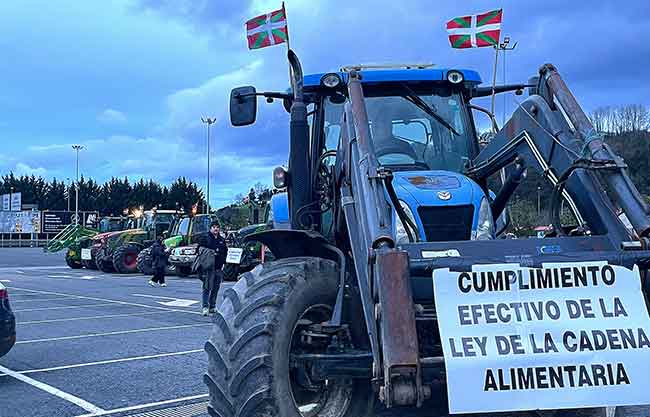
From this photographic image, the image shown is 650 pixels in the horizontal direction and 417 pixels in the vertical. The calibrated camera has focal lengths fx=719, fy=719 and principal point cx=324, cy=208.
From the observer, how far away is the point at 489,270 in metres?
3.77

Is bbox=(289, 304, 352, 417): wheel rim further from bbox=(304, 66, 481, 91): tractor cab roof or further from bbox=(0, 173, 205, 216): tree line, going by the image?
bbox=(0, 173, 205, 216): tree line

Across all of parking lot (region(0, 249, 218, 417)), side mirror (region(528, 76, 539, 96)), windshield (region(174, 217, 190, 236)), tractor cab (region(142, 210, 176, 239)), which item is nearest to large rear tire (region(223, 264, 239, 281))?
parking lot (region(0, 249, 218, 417))

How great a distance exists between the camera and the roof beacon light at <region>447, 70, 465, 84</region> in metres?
5.96

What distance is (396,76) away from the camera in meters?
5.89

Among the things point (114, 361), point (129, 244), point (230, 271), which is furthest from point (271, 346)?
point (129, 244)

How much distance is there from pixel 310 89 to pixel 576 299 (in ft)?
10.3

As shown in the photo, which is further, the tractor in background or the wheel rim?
the tractor in background

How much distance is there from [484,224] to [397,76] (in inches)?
64.3

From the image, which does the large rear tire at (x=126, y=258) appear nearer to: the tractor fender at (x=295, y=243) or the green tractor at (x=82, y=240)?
the green tractor at (x=82, y=240)

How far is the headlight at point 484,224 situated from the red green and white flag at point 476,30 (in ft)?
18.5

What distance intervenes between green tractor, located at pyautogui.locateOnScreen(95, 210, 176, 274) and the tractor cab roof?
22.6 metres

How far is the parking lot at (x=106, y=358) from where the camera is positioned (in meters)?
6.48

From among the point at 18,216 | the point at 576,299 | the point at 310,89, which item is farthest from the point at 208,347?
the point at 18,216

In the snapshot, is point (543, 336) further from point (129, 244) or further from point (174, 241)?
point (129, 244)
